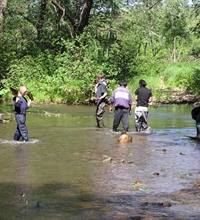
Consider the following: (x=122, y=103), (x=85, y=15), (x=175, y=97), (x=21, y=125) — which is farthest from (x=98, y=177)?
(x=175, y=97)

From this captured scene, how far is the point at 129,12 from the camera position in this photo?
35875mm

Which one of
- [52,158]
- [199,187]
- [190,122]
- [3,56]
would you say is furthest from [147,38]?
[199,187]

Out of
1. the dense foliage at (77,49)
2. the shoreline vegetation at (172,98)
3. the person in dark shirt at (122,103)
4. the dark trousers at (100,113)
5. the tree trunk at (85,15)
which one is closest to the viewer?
the person in dark shirt at (122,103)

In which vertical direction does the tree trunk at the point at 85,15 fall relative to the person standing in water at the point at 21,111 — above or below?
above

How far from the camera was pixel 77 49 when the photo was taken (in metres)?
30.4

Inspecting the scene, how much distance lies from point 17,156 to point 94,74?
19.2 m

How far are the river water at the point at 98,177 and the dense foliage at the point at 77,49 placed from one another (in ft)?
46.2

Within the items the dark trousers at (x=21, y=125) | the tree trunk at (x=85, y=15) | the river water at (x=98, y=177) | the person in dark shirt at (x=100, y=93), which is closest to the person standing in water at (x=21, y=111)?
the dark trousers at (x=21, y=125)

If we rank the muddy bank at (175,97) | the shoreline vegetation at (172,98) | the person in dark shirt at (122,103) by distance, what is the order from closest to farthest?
the person in dark shirt at (122,103), the shoreline vegetation at (172,98), the muddy bank at (175,97)

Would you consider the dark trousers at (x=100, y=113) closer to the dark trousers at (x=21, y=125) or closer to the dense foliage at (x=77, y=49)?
the dark trousers at (x=21, y=125)

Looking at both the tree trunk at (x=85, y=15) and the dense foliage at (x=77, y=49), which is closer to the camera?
the dense foliage at (x=77, y=49)

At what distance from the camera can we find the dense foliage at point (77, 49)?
29.6 m

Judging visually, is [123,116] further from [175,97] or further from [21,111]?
[175,97]

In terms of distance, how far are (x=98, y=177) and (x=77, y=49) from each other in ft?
73.2
